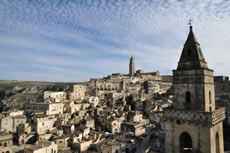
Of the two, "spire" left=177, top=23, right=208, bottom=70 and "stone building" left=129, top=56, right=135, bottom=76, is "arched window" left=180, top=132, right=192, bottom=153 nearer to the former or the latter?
"spire" left=177, top=23, right=208, bottom=70

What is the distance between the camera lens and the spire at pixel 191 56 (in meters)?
10.6

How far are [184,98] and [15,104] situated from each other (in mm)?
71066

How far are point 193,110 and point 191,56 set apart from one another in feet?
11.7

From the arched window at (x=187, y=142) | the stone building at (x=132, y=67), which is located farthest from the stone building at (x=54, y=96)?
the stone building at (x=132, y=67)

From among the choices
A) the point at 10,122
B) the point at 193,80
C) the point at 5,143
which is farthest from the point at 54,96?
the point at 193,80

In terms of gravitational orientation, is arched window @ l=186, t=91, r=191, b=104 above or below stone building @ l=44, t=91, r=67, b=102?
above

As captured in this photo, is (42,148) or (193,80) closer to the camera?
(193,80)

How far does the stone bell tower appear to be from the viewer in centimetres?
969

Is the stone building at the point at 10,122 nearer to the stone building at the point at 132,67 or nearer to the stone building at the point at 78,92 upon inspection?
the stone building at the point at 78,92

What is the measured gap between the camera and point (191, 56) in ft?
35.9

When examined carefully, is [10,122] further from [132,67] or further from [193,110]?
[132,67]

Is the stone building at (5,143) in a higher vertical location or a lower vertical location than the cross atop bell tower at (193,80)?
lower

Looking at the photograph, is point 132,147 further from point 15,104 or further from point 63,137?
point 15,104

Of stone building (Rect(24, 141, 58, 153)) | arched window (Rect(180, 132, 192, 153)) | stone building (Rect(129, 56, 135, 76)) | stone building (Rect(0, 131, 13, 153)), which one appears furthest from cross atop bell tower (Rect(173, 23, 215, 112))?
stone building (Rect(129, 56, 135, 76))
